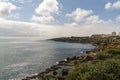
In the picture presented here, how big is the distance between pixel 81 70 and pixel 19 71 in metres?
48.1

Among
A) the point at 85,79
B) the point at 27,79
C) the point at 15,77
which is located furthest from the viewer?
the point at 15,77

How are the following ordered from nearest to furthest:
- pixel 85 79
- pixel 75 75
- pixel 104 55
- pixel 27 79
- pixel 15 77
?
pixel 85 79 < pixel 75 75 < pixel 27 79 < pixel 15 77 < pixel 104 55

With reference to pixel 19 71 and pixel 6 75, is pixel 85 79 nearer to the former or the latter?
pixel 6 75

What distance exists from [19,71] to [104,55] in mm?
30168

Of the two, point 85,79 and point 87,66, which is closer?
point 85,79

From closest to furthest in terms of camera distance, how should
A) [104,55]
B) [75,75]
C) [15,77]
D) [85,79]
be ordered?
[85,79], [75,75], [15,77], [104,55]

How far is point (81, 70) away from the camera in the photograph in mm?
31203

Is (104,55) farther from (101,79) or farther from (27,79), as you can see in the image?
(101,79)

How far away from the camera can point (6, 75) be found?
68812 millimetres

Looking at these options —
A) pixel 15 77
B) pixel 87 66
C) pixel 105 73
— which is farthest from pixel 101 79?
pixel 15 77

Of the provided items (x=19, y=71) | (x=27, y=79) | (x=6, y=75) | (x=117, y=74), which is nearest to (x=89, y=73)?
(x=117, y=74)

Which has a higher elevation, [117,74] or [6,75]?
[117,74]

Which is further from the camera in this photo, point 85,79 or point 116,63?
point 116,63

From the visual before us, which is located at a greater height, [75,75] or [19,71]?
[75,75]
